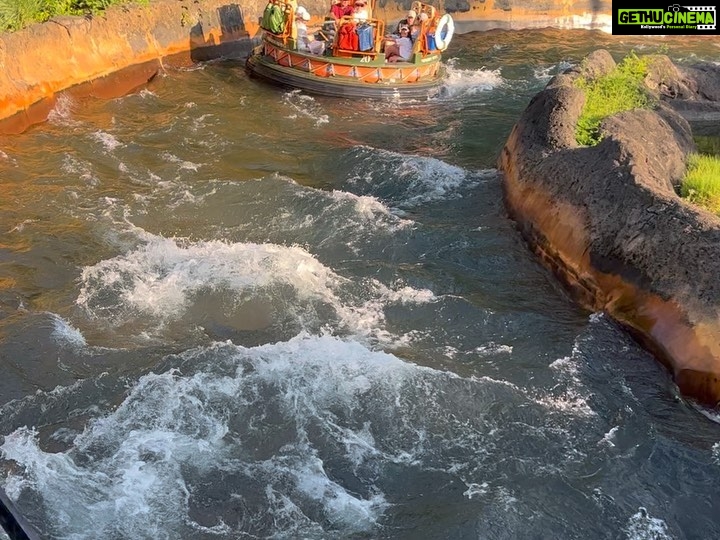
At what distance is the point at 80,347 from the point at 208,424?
173 cm

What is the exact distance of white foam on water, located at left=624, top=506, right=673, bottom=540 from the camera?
517 centimetres

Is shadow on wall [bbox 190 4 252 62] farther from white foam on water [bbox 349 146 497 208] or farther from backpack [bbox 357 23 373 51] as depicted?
white foam on water [bbox 349 146 497 208]

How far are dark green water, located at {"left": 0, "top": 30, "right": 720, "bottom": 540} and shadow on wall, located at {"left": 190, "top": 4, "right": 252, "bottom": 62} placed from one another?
5.33m

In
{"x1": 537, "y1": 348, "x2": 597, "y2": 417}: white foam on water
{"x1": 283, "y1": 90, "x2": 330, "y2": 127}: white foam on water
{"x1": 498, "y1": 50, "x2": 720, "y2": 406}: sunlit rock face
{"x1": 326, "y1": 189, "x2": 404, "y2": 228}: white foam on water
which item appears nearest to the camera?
{"x1": 537, "y1": 348, "x2": 597, "y2": 417}: white foam on water

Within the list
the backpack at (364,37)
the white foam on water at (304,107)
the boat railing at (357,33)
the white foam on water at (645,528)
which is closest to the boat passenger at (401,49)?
the boat railing at (357,33)

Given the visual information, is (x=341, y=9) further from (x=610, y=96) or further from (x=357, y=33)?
(x=610, y=96)

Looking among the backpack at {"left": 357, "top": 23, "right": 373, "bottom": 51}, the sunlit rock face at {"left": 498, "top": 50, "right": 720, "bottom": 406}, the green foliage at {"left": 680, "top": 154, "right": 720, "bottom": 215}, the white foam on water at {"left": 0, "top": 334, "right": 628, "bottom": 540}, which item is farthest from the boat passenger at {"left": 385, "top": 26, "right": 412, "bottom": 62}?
the white foam on water at {"left": 0, "top": 334, "right": 628, "bottom": 540}

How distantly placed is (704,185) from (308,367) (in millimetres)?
4957

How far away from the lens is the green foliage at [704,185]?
27.0 feet

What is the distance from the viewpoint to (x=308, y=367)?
21.3 feet

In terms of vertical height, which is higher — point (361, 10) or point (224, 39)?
point (361, 10)

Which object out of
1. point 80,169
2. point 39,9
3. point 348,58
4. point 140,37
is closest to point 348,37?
point 348,58

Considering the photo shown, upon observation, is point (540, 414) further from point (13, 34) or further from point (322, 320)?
point (13, 34)

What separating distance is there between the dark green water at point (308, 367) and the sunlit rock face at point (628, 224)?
28 centimetres
